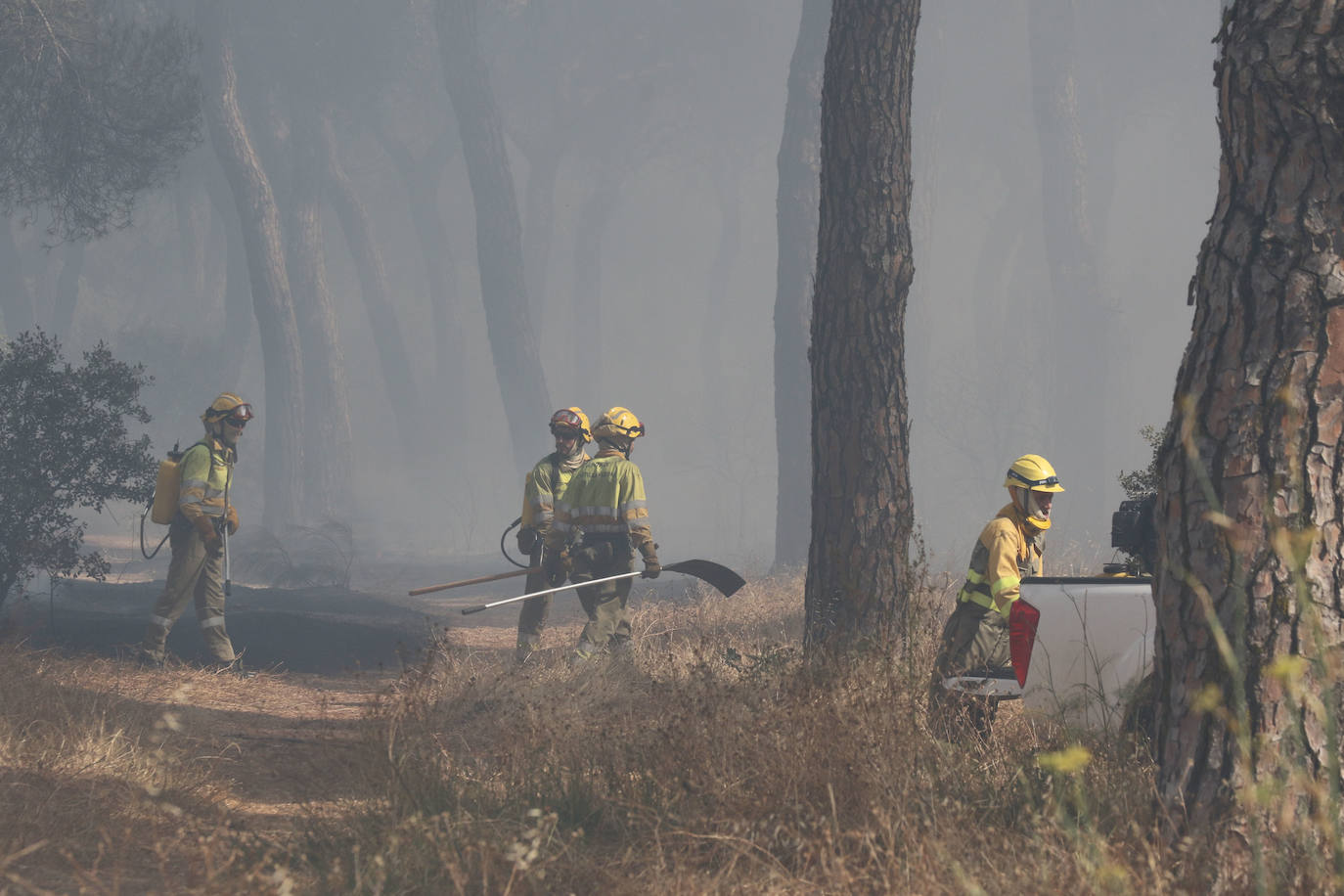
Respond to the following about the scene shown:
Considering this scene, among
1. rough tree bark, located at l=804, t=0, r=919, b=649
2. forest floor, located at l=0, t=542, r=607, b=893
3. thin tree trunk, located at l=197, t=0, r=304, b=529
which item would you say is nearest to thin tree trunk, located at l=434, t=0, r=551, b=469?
thin tree trunk, located at l=197, t=0, r=304, b=529

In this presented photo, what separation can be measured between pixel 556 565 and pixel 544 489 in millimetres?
771

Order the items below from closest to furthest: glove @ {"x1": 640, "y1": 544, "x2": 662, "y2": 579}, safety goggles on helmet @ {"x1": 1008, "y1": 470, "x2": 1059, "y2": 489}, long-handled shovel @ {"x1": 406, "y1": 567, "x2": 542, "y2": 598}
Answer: safety goggles on helmet @ {"x1": 1008, "y1": 470, "x2": 1059, "y2": 489}
long-handled shovel @ {"x1": 406, "y1": 567, "x2": 542, "y2": 598}
glove @ {"x1": 640, "y1": 544, "x2": 662, "y2": 579}

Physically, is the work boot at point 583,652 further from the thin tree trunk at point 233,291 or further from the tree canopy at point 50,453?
the thin tree trunk at point 233,291

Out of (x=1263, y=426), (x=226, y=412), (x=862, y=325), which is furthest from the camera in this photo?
(x=226, y=412)

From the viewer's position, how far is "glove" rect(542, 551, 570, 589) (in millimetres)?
9117

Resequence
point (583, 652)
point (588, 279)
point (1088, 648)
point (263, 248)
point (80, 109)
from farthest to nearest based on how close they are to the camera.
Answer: point (588, 279) < point (263, 248) < point (80, 109) < point (583, 652) < point (1088, 648)

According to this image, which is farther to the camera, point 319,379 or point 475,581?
point 319,379

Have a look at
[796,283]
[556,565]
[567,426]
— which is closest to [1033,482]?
[556,565]

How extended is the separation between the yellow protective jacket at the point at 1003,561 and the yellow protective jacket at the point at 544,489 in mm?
4553

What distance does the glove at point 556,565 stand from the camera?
9117mm

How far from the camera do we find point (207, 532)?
917 cm

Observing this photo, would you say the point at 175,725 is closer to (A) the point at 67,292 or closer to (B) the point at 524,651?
(B) the point at 524,651

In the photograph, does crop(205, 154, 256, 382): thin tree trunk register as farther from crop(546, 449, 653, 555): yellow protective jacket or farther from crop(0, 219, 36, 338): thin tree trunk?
crop(546, 449, 653, 555): yellow protective jacket

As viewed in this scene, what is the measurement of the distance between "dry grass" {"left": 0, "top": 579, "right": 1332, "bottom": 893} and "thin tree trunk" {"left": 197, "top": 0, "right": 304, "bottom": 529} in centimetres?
1671
